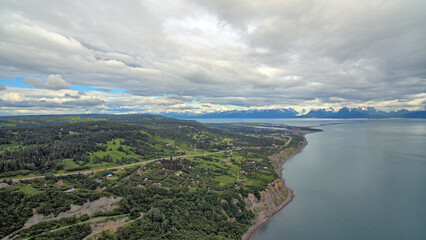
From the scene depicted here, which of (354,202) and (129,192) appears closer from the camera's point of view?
(129,192)

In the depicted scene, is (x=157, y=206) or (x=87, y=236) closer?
(x=87, y=236)

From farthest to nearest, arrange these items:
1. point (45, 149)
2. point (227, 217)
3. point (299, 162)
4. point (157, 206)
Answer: point (299, 162)
point (45, 149)
point (227, 217)
point (157, 206)

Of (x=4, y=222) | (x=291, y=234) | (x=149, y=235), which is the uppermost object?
(x=4, y=222)

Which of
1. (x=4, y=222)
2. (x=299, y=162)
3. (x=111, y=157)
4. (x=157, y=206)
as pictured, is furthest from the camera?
(x=299, y=162)

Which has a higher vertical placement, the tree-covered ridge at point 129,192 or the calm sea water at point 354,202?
the tree-covered ridge at point 129,192

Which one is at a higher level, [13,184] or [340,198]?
[13,184]

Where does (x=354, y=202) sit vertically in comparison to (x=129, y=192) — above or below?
below

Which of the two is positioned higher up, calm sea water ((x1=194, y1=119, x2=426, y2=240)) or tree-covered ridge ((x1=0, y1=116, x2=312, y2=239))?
tree-covered ridge ((x1=0, y1=116, x2=312, y2=239))

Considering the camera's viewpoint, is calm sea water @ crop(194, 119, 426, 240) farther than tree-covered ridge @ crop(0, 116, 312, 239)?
Yes

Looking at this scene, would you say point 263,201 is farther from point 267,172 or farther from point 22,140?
point 22,140

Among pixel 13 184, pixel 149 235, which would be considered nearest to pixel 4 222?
pixel 13 184

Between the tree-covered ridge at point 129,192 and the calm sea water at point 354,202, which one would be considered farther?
the calm sea water at point 354,202
